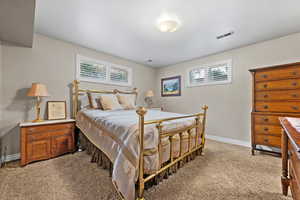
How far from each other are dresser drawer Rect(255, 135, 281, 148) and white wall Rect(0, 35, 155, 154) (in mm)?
4009

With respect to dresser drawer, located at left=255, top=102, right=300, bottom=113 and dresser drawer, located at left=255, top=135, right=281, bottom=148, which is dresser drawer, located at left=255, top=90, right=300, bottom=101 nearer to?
dresser drawer, located at left=255, top=102, right=300, bottom=113

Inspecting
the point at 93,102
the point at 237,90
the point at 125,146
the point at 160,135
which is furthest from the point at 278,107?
the point at 93,102

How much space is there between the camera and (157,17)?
1974mm

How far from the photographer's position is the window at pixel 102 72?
10.1 feet

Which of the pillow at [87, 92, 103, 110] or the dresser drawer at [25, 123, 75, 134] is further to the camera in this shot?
the pillow at [87, 92, 103, 110]

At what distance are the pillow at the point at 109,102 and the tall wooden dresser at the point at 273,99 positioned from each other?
288 cm

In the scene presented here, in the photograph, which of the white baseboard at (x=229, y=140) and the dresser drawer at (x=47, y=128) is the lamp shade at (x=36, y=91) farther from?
the white baseboard at (x=229, y=140)

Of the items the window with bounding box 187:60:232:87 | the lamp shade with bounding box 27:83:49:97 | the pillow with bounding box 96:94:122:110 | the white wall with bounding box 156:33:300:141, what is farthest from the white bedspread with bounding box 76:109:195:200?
the window with bounding box 187:60:232:87

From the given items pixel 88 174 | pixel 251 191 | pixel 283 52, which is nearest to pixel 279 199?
pixel 251 191

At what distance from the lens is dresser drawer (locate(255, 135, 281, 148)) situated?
216 cm

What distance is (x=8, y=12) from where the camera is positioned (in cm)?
146

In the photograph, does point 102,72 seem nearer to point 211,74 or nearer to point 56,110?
point 56,110

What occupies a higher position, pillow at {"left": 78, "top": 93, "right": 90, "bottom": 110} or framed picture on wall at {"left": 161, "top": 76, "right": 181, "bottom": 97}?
framed picture on wall at {"left": 161, "top": 76, "right": 181, "bottom": 97}

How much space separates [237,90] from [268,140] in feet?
4.20
